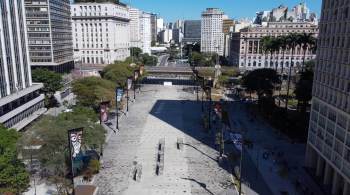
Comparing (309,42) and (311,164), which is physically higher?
(309,42)

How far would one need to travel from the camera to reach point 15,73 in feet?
246

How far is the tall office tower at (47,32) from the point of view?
11438 cm

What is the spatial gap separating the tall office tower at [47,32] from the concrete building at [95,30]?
158 ft

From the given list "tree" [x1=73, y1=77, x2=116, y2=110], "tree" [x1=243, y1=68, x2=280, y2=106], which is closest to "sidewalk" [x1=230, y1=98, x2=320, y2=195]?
"tree" [x1=243, y1=68, x2=280, y2=106]

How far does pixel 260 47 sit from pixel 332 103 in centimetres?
14477

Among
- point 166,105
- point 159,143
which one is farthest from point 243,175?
point 166,105

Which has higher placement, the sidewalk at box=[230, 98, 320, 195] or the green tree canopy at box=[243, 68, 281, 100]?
the green tree canopy at box=[243, 68, 281, 100]

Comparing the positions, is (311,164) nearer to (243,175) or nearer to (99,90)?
(243,175)

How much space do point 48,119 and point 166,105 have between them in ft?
179

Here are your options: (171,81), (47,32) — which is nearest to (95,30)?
(171,81)

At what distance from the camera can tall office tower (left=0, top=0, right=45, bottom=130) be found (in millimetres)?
69188

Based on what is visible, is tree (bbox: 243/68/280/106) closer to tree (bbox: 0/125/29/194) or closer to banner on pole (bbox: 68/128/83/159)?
banner on pole (bbox: 68/128/83/159)

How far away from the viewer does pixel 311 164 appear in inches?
2256

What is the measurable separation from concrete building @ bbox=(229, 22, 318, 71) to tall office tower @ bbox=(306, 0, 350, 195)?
5156 inches
